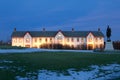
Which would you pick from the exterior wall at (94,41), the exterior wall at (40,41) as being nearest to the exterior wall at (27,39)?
the exterior wall at (40,41)

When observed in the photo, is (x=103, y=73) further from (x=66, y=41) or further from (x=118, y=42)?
(x=66, y=41)

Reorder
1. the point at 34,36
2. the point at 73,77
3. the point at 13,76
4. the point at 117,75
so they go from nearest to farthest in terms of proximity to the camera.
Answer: the point at 13,76 → the point at 73,77 → the point at 117,75 → the point at 34,36

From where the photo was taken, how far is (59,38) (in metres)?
101

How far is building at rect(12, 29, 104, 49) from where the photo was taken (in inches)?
4002

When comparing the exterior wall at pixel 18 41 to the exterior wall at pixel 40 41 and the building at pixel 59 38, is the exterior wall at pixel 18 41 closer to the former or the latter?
the building at pixel 59 38

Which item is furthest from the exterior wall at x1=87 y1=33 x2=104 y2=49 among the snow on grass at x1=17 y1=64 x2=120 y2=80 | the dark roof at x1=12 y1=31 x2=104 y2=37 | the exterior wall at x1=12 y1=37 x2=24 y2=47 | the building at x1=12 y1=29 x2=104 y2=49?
the snow on grass at x1=17 y1=64 x2=120 y2=80

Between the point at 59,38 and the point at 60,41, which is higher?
the point at 59,38

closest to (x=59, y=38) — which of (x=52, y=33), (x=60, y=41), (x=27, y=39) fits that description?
(x=60, y=41)

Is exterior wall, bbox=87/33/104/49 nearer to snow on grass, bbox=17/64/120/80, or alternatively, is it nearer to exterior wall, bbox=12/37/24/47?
exterior wall, bbox=12/37/24/47

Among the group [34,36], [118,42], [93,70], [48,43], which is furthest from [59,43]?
[93,70]

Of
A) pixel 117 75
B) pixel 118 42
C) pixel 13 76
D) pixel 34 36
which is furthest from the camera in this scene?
pixel 34 36

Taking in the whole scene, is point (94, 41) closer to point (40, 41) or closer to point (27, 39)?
point (40, 41)

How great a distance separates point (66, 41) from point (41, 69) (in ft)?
267

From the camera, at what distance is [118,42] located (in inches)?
2965
